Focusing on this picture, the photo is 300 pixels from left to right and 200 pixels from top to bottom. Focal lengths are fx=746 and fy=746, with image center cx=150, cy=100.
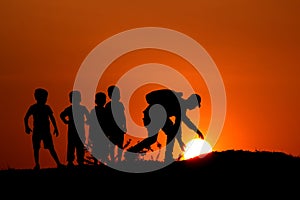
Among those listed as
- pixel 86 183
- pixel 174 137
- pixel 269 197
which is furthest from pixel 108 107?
pixel 269 197

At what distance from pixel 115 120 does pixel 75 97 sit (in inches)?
51.0

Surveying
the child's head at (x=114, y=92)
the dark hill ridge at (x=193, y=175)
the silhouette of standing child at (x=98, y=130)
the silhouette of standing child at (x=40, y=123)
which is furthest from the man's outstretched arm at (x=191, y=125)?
the silhouette of standing child at (x=40, y=123)

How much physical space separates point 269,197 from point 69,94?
7.00 metres

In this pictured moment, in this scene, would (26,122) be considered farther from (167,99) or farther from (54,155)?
(167,99)

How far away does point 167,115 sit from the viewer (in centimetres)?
2064

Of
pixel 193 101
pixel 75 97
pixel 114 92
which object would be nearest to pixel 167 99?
pixel 193 101

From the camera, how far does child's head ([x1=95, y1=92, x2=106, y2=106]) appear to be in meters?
21.1

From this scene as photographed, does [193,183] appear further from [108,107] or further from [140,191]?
[108,107]

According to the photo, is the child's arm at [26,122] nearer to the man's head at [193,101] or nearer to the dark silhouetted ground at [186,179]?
the dark silhouetted ground at [186,179]

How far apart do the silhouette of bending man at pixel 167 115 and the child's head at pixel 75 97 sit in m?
1.91

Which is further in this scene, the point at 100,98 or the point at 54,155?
the point at 54,155

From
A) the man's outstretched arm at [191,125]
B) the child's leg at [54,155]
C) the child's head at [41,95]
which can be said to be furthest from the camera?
the child's leg at [54,155]

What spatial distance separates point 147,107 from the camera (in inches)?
832

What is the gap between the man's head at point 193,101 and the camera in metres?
20.2
